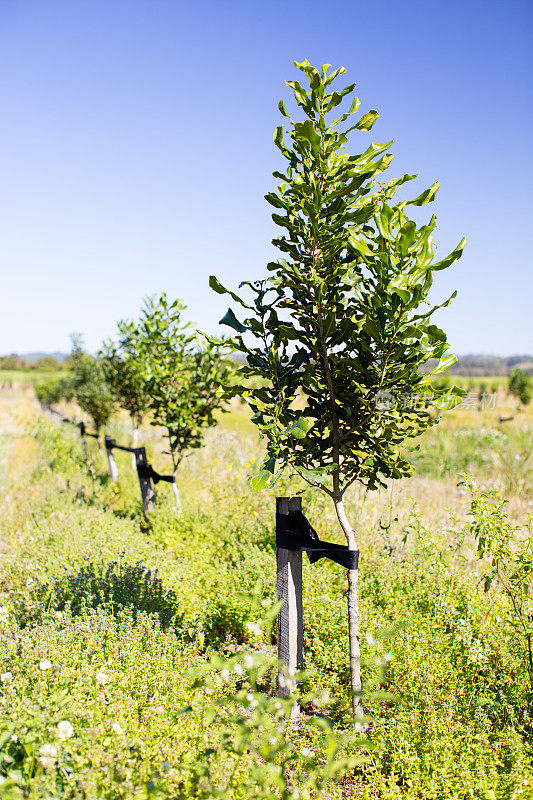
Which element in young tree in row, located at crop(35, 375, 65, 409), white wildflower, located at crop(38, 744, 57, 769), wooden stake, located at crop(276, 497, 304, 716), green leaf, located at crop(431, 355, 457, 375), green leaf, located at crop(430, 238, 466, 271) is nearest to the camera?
white wildflower, located at crop(38, 744, 57, 769)

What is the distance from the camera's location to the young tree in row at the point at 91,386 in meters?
10.9

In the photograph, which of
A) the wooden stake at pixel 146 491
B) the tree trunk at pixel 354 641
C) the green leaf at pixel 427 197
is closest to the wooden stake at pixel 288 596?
the tree trunk at pixel 354 641

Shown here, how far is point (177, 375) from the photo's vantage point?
6160 millimetres

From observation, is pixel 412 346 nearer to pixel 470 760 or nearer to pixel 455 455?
pixel 470 760

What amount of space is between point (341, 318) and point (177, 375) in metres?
3.72

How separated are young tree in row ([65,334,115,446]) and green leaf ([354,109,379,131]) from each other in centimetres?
881

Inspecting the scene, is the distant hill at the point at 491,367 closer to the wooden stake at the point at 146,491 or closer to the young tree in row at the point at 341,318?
the wooden stake at the point at 146,491

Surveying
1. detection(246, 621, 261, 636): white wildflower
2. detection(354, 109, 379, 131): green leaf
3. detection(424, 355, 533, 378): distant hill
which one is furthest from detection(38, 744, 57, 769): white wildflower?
detection(424, 355, 533, 378): distant hill

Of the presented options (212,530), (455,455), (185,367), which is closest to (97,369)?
(185,367)

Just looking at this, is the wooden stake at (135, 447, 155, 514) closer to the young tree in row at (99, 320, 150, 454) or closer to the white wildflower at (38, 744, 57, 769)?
the young tree in row at (99, 320, 150, 454)

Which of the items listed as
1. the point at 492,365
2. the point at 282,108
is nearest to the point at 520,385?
the point at 282,108

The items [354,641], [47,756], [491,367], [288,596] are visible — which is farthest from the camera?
[491,367]

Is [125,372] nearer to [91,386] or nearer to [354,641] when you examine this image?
[91,386]

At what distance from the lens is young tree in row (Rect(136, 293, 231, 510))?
6.00 m
